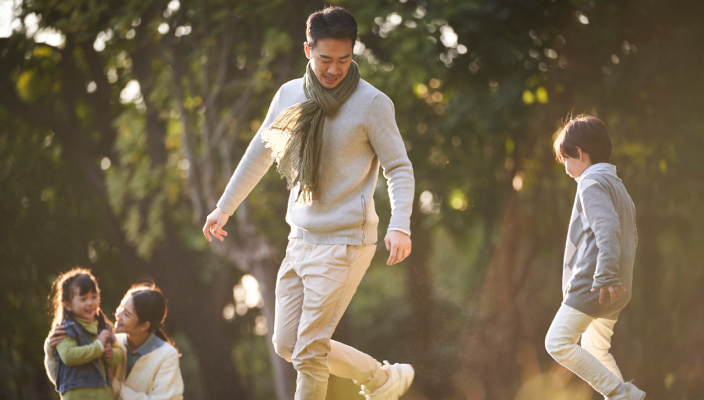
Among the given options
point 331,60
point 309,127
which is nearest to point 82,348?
point 309,127

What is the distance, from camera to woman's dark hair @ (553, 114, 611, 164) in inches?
98.4

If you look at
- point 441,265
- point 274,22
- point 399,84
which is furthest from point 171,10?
point 441,265

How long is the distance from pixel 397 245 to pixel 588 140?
3.27 ft

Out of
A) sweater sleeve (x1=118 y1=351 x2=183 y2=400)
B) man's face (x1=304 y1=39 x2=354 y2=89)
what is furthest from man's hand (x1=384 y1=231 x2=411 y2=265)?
sweater sleeve (x1=118 y1=351 x2=183 y2=400)

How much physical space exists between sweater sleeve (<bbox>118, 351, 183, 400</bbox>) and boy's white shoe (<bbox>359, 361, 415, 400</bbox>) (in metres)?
1.03

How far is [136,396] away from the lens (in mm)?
3078

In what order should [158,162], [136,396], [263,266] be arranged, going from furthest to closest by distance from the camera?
[158,162] → [263,266] → [136,396]

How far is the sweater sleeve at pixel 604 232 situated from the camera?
2285mm

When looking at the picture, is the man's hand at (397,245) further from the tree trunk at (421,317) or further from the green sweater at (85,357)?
the tree trunk at (421,317)

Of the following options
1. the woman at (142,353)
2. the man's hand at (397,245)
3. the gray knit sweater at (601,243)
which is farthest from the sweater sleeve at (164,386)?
the gray knit sweater at (601,243)

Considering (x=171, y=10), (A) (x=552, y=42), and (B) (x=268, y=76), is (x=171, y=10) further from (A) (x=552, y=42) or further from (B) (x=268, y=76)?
(A) (x=552, y=42)

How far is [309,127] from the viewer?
7.65ft

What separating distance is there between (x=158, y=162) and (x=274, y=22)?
1.85m

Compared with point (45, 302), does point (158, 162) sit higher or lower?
higher
